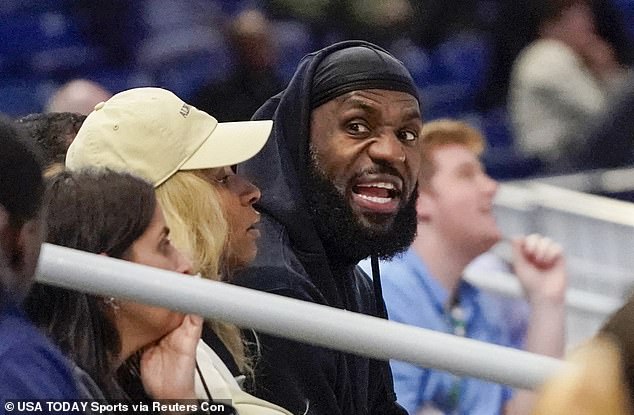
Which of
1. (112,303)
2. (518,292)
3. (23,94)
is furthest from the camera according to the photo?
(23,94)

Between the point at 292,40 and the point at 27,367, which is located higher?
the point at 292,40

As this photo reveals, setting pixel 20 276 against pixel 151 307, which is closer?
pixel 20 276

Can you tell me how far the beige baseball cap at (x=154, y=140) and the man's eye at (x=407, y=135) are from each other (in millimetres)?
255

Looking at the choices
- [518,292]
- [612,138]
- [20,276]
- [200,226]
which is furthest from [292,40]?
[20,276]

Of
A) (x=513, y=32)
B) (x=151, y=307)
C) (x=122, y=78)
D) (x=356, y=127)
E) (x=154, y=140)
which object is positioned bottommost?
(x=151, y=307)

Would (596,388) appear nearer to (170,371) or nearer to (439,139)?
(170,371)

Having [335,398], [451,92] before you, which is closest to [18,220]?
[335,398]

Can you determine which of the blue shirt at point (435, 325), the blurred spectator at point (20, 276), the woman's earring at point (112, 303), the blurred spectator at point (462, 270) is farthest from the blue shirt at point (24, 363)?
→ the blurred spectator at point (462, 270)

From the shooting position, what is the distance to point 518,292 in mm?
4086

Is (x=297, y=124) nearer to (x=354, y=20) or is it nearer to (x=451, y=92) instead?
(x=354, y=20)

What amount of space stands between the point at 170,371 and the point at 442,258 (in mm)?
1451

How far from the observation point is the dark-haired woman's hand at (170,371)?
7.22 feet

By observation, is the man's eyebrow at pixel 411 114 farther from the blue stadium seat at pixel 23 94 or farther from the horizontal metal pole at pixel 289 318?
the blue stadium seat at pixel 23 94

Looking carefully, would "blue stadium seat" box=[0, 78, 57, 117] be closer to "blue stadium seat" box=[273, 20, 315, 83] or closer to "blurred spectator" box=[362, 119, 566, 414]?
"blue stadium seat" box=[273, 20, 315, 83]
